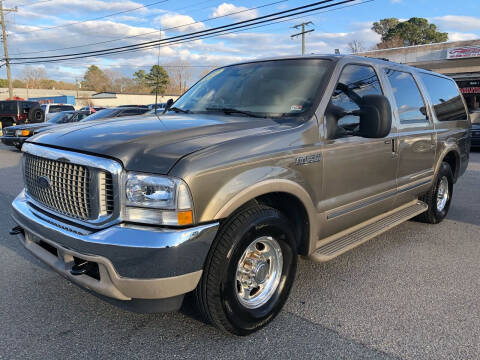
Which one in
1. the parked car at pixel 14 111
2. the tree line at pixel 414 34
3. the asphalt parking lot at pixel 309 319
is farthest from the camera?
the tree line at pixel 414 34

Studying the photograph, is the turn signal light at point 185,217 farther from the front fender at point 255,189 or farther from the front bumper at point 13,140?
the front bumper at point 13,140

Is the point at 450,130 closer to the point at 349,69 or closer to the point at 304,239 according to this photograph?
the point at 349,69

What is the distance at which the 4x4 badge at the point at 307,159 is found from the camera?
2867 millimetres

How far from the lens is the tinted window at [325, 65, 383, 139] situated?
10.5ft

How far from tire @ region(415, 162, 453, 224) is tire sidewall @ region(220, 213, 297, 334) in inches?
118

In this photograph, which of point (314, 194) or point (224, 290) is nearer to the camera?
point (224, 290)

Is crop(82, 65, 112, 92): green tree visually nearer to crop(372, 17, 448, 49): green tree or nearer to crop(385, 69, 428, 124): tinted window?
crop(372, 17, 448, 49): green tree

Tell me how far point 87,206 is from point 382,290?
98.0 inches

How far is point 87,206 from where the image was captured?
2381mm

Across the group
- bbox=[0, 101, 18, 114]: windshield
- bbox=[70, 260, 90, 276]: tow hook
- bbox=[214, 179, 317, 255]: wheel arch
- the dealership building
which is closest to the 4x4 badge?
bbox=[214, 179, 317, 255]: wheel arch

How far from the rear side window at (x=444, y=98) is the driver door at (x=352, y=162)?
4.75ft

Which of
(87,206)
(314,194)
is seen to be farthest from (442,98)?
(87,206)

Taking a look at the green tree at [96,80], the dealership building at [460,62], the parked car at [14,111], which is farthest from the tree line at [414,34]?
the green tree at [96,80]

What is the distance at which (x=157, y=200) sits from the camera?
2201 millimetres
